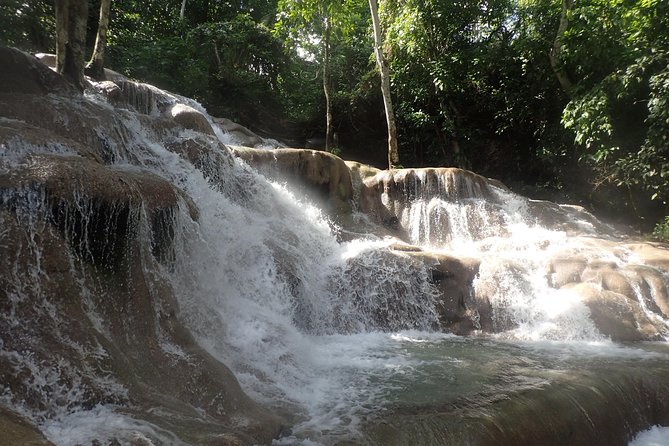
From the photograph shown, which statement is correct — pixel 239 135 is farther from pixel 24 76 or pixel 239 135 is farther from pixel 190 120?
pixel 24 76

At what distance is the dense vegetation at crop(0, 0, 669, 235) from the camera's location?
11.9 m

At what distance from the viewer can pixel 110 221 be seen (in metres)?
4.69

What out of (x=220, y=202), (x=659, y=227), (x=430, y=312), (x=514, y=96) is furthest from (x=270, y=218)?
(x=514, y=96)

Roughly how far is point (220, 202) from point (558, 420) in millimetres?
5928

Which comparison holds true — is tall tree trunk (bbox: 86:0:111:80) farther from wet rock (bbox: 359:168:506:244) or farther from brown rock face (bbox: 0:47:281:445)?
wet rock (bbox: 359:168:506:244)

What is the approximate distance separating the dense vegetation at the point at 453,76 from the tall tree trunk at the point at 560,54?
0.04 metres

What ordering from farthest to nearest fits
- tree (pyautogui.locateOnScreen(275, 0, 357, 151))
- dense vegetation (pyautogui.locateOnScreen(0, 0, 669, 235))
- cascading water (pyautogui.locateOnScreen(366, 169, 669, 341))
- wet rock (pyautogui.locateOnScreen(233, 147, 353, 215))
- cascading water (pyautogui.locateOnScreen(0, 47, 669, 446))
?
tree (pyautogui.locateOnScreen(275, 0, 357, 151)) → dense vegetation (pyautogui.locateOnScreen(0, 0, 669, 235)) → wet rock (pyautogui.locateOnScreen(233, 147, 353, 215)) → cascading water (pyautogui.locateOnScreen(366, 169, 669, 341)) → cascading water (pyautogui.locateOnScreen(0, 47, 669, 446))

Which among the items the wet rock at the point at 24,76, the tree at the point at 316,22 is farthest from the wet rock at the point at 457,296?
the tree at the point at 316,22

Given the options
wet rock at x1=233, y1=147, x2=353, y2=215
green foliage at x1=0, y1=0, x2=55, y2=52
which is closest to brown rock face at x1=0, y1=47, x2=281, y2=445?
wet rock at x1=233, y1=147, x2=353, y2=215

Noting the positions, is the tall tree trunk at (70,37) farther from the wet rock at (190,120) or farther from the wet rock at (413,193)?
the wet rock at (413,193)

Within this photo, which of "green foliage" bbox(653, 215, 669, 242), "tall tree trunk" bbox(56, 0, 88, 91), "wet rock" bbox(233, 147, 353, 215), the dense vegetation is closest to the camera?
"tall tree trunk" bbox(56, 0, 88, 91)

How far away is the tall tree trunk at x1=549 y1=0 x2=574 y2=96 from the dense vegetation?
0.04 metres

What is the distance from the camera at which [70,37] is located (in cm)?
915

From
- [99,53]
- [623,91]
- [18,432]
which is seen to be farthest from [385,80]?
[18,432]
